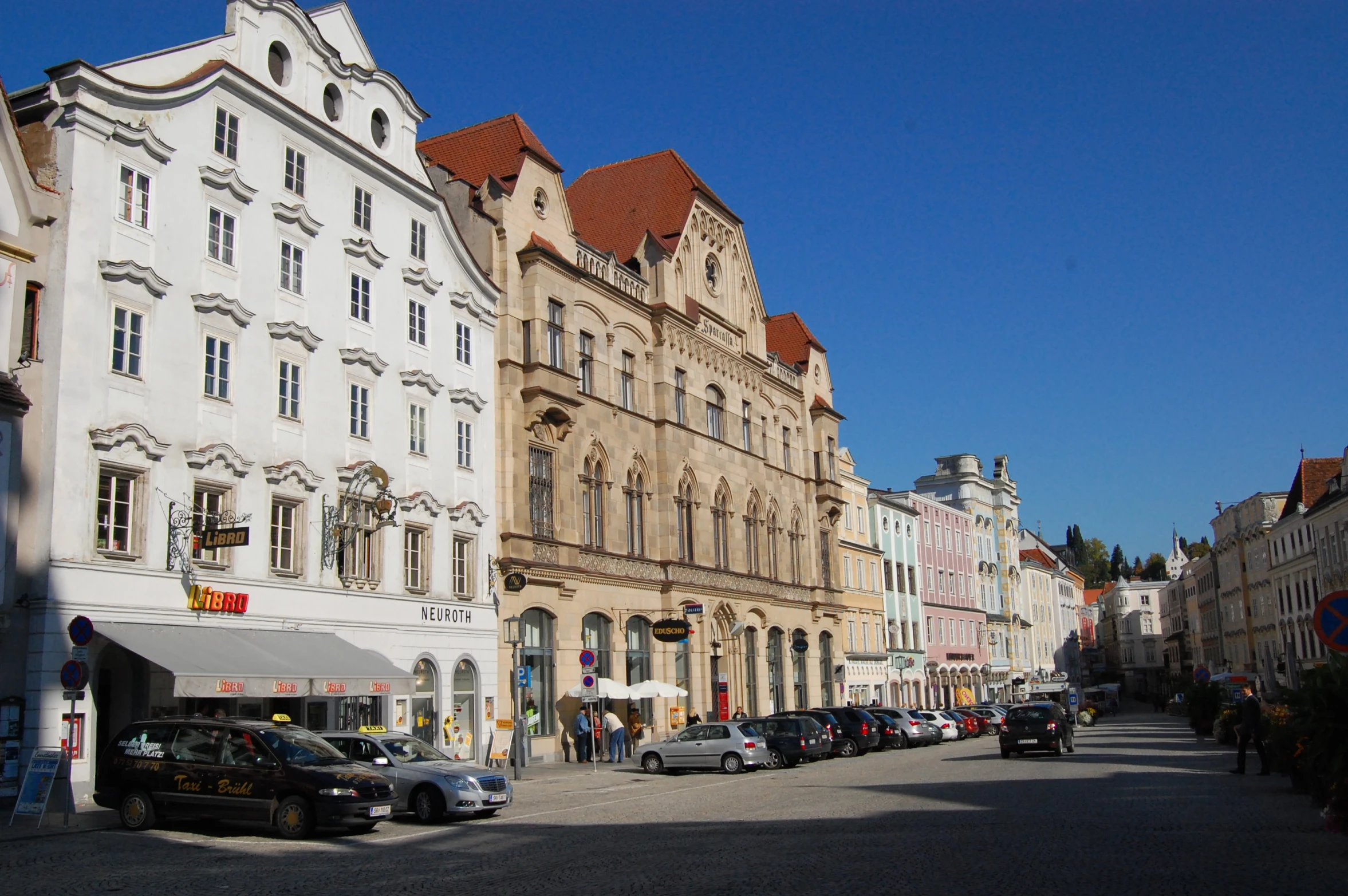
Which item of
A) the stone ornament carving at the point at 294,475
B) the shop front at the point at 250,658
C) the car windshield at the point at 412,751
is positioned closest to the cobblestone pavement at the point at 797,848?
the car windshield at the point at 412,751

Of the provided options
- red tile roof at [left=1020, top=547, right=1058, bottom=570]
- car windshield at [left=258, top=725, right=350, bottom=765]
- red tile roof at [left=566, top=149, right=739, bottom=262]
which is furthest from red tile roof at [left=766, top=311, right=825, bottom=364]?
red tile roof at [left=1020, top=547, right=1058, bottom=570]

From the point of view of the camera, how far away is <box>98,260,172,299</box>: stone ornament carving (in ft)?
81.6

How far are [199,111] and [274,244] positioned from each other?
3395 mm

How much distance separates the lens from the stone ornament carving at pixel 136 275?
24859 mm

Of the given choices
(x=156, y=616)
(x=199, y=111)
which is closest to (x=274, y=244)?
(x=199, y=111)

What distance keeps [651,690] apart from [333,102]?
20833mm

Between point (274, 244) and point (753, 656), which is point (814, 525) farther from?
point (274, 244)

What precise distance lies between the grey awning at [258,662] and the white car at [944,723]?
2752 cm

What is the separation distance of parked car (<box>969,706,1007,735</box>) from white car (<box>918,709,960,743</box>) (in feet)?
18.1

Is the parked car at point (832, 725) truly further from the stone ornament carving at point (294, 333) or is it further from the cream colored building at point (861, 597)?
the cream colored building at point (861, 597)

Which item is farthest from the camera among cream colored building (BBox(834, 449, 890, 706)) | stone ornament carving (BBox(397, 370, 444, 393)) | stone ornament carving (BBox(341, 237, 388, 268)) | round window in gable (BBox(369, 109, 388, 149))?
cream colored building (BBox(834, 449, 890, 706))

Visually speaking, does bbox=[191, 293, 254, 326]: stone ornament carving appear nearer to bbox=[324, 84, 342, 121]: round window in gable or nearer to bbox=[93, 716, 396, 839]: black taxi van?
bbox=[324, 84, 342, 121]: round window in gable

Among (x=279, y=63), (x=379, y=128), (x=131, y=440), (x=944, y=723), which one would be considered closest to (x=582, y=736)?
(x=131, y=440)

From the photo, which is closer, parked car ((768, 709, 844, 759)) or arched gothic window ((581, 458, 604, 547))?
parked car ((768, 709, 844, 759))
